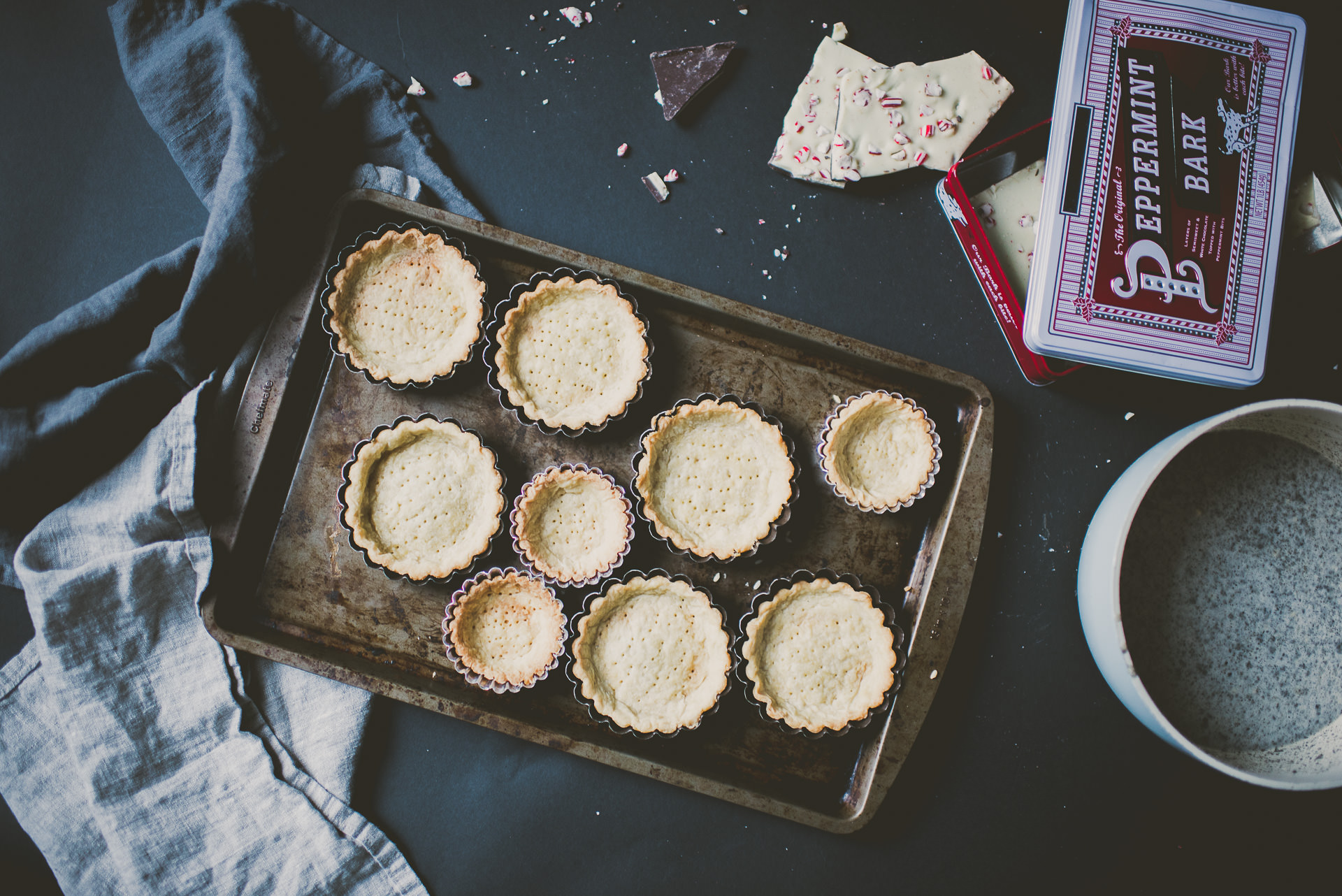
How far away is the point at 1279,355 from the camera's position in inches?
95.0

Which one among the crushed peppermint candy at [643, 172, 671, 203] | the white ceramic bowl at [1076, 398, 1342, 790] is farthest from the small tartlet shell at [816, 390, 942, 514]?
the crushed peppermint candy at [643, 172, 671, 203]

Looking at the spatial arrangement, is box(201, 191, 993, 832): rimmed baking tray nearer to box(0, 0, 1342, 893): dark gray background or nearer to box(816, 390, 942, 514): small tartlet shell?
box(816, 390, 942, 514): small tartlet shell

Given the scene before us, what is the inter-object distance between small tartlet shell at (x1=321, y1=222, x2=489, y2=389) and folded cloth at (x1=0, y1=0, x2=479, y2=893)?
17 centimetres

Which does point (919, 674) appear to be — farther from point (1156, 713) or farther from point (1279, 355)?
point (1279, 355)

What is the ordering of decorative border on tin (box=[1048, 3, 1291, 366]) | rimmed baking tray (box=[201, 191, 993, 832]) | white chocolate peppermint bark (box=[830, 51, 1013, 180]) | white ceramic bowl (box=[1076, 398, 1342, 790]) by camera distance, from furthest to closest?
white chocolate peppermint bark (box=[830, 51, 1013, 180]), rimmed baking tray (box=[201, 191, 993, 832]), decorative border on tin (box=[1048, 3, 1291, 366]), white ceramic bowl (box=[1076, 398, 1342, 790])

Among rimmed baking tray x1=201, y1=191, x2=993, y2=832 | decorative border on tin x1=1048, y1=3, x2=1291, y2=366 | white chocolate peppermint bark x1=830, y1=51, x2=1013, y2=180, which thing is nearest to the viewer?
decorative border on tin x1=1048, y1=3, x2=1291, y2=366

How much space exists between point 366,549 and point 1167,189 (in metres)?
2.69

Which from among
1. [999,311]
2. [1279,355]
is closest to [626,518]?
[999,311]

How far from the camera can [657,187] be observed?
7.85 ft

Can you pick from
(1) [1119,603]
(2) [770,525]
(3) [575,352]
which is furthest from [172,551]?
(1) [1119,603]

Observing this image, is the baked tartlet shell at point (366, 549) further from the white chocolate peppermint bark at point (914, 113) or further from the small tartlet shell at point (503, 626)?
the white chocolate peppermint bark at point (914, 113)

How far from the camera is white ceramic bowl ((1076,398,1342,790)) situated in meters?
1.88

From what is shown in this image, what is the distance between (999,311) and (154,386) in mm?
2842

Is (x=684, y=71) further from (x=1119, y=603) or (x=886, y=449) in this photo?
(x=1119, y=603)
